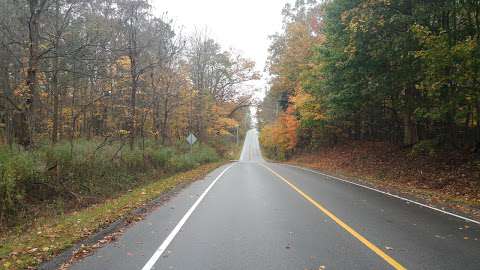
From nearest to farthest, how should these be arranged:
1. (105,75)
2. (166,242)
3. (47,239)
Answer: (166,242)
(47,239)
(105,75)

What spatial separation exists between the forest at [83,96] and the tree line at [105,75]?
9cm

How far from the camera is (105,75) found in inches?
624

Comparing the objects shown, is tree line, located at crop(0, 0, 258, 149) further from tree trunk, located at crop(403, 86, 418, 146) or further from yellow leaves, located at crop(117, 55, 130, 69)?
tree trunk, located at crop(403, 86, 418, 146)

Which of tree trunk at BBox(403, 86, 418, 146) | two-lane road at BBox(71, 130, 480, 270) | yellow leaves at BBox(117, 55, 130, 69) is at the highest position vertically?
yellow leaves at BBox(117, 55, 130, 69)

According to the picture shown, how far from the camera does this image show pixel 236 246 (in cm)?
629

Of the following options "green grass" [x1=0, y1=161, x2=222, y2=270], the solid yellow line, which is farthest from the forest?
the solid yellow line

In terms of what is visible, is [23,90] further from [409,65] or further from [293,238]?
[409,65]

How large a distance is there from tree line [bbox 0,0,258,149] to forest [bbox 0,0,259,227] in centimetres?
9

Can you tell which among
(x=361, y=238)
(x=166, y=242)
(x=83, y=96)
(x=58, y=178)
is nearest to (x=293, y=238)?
(x=361, y=238)

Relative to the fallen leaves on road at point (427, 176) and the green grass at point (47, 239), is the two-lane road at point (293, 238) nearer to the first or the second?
the green grass at point (47, 239)

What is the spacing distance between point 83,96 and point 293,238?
95.3ft

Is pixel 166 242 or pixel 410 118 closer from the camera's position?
pixel 166 242

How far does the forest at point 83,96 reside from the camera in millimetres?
12336

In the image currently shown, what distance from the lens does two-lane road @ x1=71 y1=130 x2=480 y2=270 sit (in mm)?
5469
